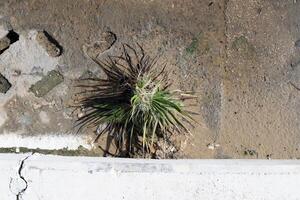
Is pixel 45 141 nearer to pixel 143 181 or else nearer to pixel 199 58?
pixel 143 181

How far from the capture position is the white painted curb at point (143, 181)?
3.55 metres

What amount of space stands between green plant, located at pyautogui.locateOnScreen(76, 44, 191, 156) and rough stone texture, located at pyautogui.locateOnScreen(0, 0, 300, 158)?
86 millimetres

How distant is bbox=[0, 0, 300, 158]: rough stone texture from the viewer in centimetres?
401

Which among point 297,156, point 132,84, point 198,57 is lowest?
point 297,156

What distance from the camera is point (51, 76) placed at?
4031mm

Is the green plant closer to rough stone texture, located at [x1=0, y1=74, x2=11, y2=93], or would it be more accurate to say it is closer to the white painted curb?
the white painted curb

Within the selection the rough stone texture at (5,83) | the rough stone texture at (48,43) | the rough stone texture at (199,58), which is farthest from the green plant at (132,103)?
the rough stone texture at (5,83)

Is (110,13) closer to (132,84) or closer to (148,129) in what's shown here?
(132,84)

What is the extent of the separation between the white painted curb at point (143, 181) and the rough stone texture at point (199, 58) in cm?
44

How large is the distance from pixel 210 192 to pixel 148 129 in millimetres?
595

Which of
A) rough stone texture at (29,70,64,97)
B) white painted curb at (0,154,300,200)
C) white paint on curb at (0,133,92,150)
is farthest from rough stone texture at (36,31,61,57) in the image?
white painted curb at (0,154,300,200)

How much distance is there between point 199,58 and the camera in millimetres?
4031

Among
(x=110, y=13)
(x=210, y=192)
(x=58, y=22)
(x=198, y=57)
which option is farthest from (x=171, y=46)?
(x=210, y=192)

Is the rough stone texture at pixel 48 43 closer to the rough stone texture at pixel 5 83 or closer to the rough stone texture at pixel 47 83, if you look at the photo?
the rough stone texture at pixel 47 83
